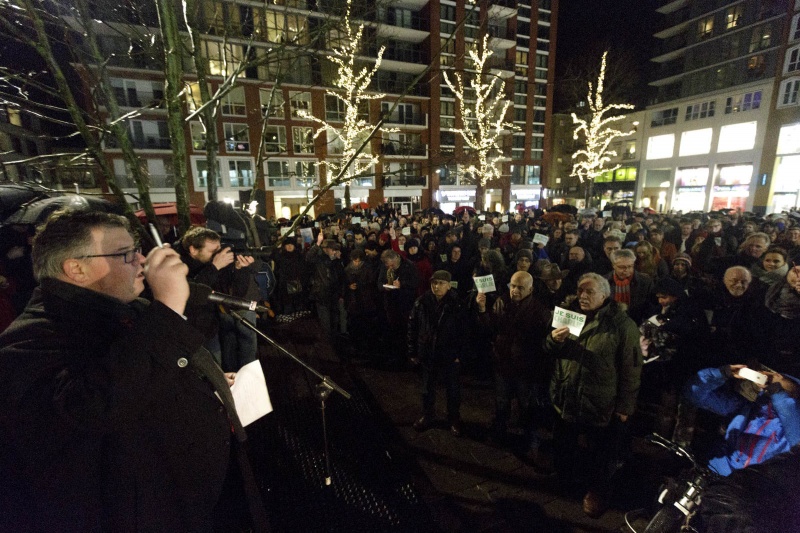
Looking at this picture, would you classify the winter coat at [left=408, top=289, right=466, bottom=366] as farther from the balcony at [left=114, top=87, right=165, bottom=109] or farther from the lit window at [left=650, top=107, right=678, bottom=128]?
the lit window at [left=650, top=107, right=678, bottom=128]

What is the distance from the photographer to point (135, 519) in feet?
4.57

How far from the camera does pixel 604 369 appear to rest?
308 centimetres

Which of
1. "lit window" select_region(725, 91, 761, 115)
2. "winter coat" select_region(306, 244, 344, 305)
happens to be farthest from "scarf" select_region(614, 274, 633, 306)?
"lit window" select_region(725, 91, 761, 115)

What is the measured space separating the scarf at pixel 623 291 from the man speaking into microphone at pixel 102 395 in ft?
16.6

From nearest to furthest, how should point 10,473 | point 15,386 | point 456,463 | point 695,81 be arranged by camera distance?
point 15,386 < point 10,473 < point 456,463 < point 695,81

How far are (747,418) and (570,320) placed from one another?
51.4 inches

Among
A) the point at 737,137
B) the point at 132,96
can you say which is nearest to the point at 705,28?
the point at 737,137

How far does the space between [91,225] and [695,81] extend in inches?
1948

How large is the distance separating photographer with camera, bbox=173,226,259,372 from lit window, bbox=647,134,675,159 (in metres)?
46.9

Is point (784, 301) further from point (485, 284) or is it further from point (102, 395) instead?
point (102, 395)

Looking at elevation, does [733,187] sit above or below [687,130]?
below

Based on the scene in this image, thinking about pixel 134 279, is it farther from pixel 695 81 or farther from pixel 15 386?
pixel 695 81

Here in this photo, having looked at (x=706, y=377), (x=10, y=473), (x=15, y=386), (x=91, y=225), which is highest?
(x=91, y=225)

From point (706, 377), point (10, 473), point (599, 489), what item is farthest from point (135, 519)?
point (706, 377)
